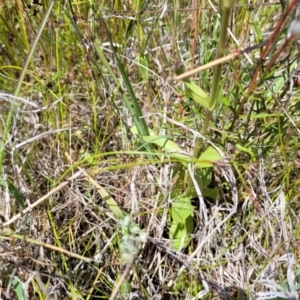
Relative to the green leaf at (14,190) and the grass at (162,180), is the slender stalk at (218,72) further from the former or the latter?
the green leaf at (14,190)

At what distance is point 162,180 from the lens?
3.36 ft

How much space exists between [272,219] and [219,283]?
179 mm

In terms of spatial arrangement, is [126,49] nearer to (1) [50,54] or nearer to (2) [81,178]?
(1) [50,54]

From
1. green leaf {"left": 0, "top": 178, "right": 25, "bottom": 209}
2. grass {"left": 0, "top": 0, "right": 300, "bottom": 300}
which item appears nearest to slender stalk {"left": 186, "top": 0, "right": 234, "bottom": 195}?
grass {"left": 0, "top": 0, "right": 300, "bottom": 300}

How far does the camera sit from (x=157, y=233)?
1004mm

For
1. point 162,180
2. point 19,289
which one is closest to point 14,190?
point 19,289

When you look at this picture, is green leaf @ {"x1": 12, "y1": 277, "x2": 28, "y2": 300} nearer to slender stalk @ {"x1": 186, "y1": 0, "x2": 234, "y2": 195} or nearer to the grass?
the grass

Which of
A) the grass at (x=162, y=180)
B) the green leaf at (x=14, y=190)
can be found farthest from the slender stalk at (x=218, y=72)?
the green leaf at (x=14, y=190)

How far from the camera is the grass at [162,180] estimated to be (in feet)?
2.98

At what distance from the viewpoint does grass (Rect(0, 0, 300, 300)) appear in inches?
35.8

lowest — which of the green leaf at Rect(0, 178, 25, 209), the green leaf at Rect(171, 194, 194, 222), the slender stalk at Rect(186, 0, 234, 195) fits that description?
the green leaf at Rect(171, 194, 194, 222)

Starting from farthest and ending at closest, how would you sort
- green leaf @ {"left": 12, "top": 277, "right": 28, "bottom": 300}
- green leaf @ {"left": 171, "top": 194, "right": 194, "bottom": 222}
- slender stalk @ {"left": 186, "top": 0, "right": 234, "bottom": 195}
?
green leaf @ {"left": 171, "top": 194, "right": 194, "bottom": 222}, green leaf @ {"left": 12, "top": 277, "right": 28, "bottom": 300}, slender stalk @ {"left": 186, "top": 0, "right": 234, "bottom": 195}

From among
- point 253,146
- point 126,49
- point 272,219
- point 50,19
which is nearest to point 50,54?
point 50,19

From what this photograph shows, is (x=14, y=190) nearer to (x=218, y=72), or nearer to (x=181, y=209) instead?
(x=181, y=209)
